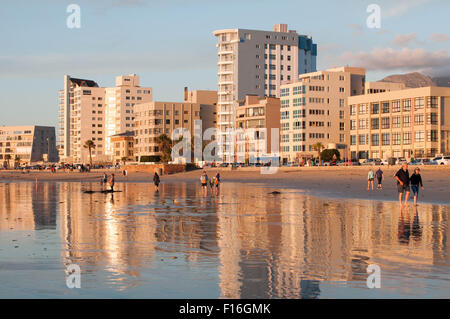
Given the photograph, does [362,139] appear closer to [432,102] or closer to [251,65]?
[432,102]

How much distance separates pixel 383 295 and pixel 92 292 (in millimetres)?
5544

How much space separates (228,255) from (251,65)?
171m

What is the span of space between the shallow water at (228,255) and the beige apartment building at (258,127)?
12886 cm

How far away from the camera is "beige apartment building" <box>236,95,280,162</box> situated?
15550 cm

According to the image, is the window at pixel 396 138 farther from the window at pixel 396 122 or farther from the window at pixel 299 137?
the window at pixel 299 137

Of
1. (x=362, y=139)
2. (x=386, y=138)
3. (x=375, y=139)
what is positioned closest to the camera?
(x=386, y=138)

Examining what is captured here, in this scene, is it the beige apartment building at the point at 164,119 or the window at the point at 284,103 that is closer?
the window at the point at 284,103

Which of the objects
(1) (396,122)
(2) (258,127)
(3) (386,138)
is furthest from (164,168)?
(1) (396,122)

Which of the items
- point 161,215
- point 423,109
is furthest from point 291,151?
point 161,215

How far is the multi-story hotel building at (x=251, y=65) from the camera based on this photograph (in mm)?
178125

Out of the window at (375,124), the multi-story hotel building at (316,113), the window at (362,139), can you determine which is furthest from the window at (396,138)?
the multi-story hotel building at (316,113)

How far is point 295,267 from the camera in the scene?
43.6 ft

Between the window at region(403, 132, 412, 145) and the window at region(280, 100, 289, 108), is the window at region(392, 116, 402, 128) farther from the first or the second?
the window at region(280, 100, 289, 108)

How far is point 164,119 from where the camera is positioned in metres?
185
